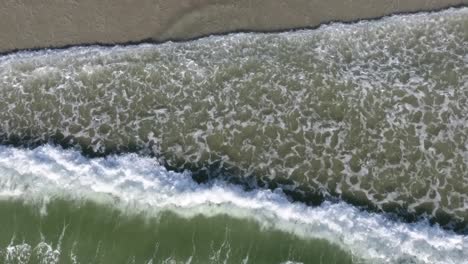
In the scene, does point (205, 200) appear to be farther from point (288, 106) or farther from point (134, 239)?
point (288, 106)

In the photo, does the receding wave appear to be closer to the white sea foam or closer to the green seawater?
the white sea foam

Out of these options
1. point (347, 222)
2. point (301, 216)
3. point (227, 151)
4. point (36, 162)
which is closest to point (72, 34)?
point (36, 162)

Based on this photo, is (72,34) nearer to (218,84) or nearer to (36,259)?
(218,84)

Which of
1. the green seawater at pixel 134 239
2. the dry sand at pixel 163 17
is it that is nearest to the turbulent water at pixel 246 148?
the green seawater at pixel 134 239

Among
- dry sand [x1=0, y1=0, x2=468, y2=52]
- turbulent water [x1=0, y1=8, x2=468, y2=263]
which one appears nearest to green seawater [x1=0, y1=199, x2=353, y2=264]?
turbulent water [x1=0, y1=8, x2=468, y2=263]

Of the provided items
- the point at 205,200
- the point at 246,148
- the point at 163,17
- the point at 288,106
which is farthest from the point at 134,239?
the point at 163,17
